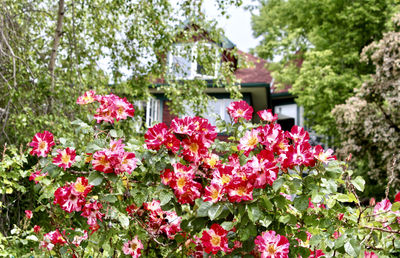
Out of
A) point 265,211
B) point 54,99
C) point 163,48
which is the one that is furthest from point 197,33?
point 265,211

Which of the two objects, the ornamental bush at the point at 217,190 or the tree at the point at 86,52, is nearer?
the ornamental bush at the point at 217,190

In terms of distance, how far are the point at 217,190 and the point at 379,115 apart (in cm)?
827

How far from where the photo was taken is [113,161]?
181 centimetres

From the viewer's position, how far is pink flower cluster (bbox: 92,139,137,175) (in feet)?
5.90

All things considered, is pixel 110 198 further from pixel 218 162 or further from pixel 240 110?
pixel 240 110

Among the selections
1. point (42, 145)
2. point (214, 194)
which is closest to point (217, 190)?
point (214, 194)

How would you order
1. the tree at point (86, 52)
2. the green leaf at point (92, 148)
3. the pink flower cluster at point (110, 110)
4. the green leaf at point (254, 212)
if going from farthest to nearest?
the tree at point (86, 52) → the pink flower cluster at point (110, 110) → the green leaf at point (92, 148) → the green leaf at point (254, 212)

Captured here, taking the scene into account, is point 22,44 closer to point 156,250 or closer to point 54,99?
point 54,99

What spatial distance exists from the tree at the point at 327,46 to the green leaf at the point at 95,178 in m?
10.1

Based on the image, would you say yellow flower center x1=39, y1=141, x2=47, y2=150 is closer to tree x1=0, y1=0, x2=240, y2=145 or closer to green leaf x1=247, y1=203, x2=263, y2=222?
green leaf x1=247, y1=203, x2=263, y2=222

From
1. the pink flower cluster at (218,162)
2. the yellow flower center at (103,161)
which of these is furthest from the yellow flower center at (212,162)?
the yellow flower center at (103,161)

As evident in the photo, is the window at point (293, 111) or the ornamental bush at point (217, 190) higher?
the ornamental bush at point (217, 190)

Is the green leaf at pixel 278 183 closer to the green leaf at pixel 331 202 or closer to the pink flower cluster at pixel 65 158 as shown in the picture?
the green leaf at pixel 331 202

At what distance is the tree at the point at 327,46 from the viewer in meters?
11.3
